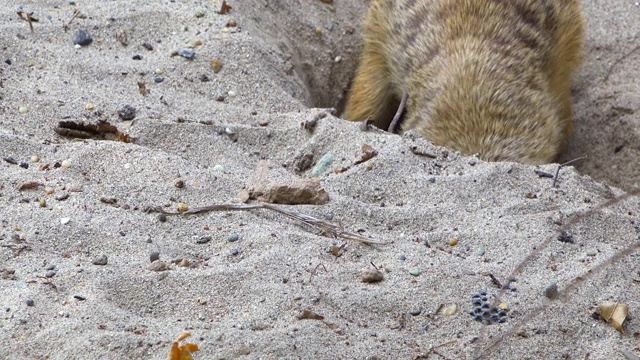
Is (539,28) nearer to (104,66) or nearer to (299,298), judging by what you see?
(104,66)

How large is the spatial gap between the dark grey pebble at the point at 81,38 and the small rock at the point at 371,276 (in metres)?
2.08

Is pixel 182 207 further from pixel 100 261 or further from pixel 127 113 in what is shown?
pixel 127 113

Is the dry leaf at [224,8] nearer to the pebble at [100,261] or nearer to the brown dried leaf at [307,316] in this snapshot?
the pebble at [100,261]

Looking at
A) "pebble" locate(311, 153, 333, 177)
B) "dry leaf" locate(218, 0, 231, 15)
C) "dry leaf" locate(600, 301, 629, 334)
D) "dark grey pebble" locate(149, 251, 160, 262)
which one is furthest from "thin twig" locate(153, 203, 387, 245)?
"dry leaf" locate(218, 0, 231, 15)

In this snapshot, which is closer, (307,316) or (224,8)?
(307,316)

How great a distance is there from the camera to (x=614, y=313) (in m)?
2.73

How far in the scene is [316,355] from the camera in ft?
8.00

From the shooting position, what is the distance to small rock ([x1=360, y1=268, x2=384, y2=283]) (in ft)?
9.20

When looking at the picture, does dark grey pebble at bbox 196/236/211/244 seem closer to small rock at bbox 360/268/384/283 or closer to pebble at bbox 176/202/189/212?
pebble at bbox 176/202/189/212

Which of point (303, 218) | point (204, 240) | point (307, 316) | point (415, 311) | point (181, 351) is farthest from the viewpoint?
point (303, 218)

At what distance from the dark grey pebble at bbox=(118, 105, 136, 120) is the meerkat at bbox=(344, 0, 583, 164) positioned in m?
1.60

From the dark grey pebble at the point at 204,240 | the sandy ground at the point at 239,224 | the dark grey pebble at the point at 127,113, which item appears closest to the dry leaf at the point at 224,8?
the sandy ground at the point at 239,224

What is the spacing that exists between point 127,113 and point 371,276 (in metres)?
1.45

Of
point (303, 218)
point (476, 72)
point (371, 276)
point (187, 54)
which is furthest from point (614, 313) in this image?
point (187, 54)
